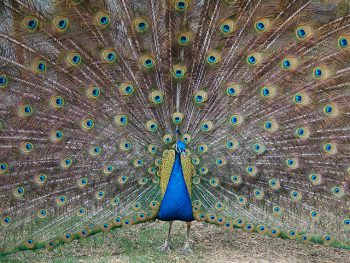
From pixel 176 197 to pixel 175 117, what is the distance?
2.30 ft

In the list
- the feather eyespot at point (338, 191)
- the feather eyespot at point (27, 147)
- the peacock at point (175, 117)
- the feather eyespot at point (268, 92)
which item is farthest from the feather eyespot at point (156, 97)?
the feather eyespot at point (338, 191)

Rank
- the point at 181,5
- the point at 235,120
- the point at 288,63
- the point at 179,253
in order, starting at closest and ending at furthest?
the point at 181,5 → the point at 288,63 → the point at 235,120 → the point at 179,253

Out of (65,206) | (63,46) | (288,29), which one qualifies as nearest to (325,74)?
(288,29)

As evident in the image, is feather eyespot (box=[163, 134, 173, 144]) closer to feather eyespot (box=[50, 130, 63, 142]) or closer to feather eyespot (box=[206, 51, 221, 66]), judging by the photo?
feather eyespot (box=[206, 51, 221, 66])

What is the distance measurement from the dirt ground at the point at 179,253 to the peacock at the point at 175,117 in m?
0.38

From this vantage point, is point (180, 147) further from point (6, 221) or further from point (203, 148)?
point (6, 221)

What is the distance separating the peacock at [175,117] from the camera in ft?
12.9

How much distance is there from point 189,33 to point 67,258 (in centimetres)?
232

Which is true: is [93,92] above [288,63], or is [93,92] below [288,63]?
below

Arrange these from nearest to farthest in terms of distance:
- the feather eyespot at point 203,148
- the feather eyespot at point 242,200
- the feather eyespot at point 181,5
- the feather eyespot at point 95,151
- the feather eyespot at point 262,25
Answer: the feather eyespot at point 181,5
the feather eyespot at point 262,25
the feather eyespot at point 95,151
the feather eyespot at point 203,148
the feather eyespot at point 242,200

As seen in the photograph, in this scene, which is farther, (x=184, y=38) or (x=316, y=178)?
(x=316, y=178)

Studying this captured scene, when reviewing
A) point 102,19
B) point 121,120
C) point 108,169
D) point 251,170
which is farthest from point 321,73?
point 108,169

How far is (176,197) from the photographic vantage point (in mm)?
4336

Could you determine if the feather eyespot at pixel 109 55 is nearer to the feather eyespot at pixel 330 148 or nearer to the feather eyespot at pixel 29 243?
the feather eyespot at pixel 29 243
